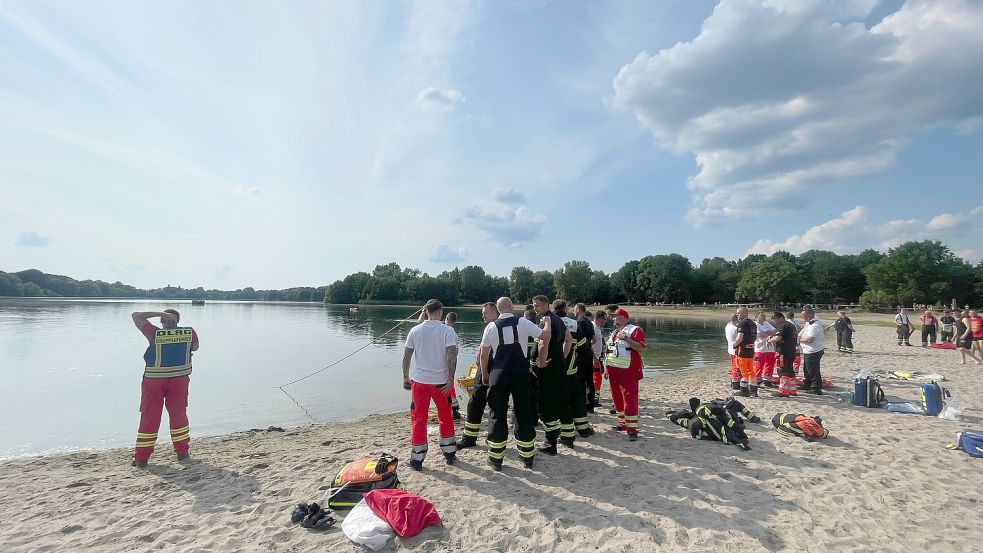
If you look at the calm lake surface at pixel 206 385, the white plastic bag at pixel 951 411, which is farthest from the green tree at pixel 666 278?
the white plastic bag at pixel 951 411

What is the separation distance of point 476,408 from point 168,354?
4.33 metres

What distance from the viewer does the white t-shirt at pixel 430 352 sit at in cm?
552

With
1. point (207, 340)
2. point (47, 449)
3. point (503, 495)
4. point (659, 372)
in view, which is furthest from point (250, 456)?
point (207, 340)

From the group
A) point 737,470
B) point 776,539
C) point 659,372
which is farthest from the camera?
point 659,372

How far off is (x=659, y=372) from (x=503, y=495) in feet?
44.6

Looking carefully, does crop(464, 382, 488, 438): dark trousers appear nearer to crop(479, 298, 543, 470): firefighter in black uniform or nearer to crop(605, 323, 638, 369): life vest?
crop(479, 298, 543, 470): firefighter in black uniform

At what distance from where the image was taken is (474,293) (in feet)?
402

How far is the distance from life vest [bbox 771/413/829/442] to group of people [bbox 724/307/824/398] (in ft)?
9.57

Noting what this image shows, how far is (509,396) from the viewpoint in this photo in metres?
5.47

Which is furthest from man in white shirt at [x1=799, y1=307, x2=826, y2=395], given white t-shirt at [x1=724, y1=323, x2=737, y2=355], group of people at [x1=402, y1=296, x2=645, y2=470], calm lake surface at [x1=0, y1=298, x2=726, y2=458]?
calm lake surface at [x1=0, y1=298, x2=726, y2=458]

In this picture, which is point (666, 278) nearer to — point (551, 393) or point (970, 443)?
point (970, 443)

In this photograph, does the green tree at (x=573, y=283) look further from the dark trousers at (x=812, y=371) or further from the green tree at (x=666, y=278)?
the dark trousers at (x=812, y=371)

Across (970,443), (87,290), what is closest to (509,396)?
(970,443)

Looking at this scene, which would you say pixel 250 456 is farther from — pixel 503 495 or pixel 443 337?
pixel 503 495
